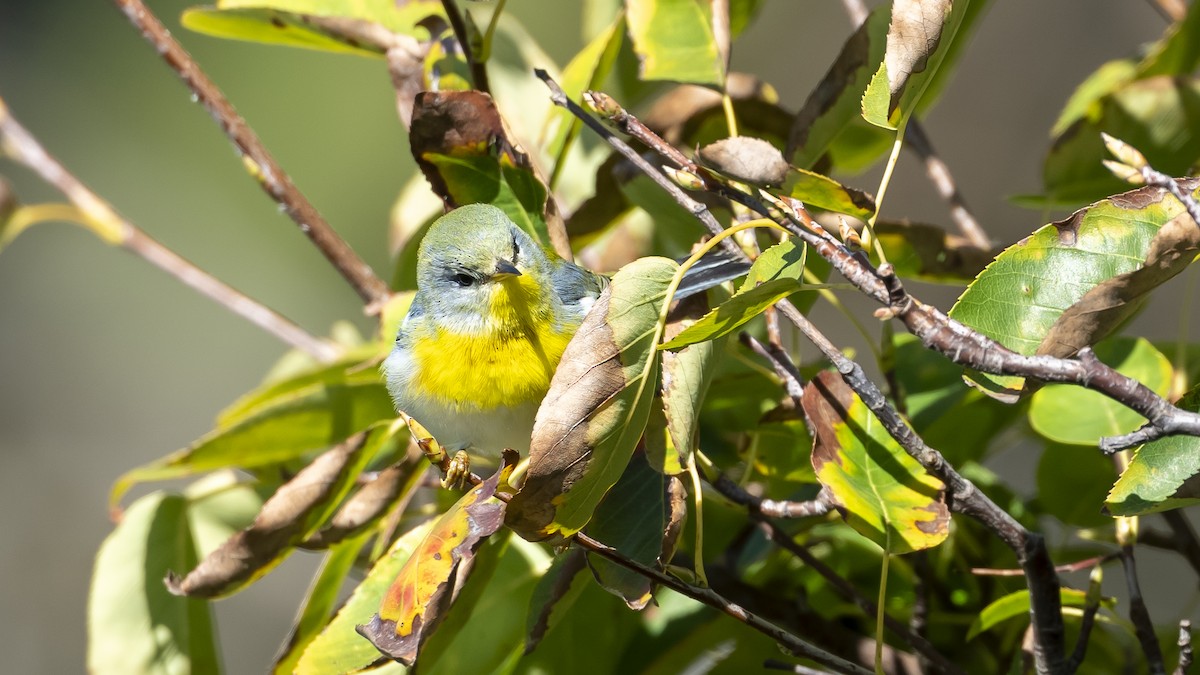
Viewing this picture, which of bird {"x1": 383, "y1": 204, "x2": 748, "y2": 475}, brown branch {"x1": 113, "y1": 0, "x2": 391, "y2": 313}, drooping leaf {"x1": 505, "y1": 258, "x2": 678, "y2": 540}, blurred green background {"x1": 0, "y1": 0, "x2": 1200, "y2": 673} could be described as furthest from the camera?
blurred green background {"x1": 0, "y1": 0, "x2": 1200, "y2": 673}

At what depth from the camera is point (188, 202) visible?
5.83 m

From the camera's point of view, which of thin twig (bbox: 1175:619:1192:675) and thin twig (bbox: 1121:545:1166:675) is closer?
thin twig (bbox: 1175:619:1192:675)

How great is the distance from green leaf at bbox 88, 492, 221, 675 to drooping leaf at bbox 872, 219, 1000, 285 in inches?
40.9

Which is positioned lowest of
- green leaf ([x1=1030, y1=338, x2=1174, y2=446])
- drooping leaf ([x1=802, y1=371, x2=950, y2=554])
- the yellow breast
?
green leaf ([x1=1030, y1=338, x2=1174, y2=446])

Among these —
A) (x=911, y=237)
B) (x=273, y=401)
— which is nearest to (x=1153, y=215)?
(x=911, y=237)

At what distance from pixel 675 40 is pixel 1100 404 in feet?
2.24

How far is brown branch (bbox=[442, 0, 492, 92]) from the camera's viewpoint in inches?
53.6

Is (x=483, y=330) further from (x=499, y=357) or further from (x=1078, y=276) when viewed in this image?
(x=1078, y=276)

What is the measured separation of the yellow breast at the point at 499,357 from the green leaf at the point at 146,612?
1.43 ft

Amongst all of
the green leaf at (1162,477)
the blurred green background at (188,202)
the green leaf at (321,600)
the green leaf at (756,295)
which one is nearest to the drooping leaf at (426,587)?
the green leaf at (756,295)

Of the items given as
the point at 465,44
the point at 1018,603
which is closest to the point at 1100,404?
the point at 1018,603

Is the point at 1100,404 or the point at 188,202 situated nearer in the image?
the point at 1100,404

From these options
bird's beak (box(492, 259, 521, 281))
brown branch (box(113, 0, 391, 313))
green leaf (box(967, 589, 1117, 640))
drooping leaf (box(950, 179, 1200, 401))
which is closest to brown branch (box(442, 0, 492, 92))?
bird's beak (box(492, 259, 521, 281))

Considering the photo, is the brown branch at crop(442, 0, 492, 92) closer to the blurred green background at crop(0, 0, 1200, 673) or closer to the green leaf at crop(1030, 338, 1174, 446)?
the green leaf at crop(1030, 338, 1174, 446)
